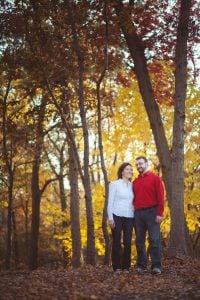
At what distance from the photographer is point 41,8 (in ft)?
36.4

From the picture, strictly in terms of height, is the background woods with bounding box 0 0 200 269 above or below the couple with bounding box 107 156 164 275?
above

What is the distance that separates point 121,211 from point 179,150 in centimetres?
306

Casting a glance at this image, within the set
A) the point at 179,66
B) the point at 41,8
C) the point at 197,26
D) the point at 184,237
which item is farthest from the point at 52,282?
the point at 197,26

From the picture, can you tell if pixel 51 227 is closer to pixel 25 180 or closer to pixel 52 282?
pixel 25 180

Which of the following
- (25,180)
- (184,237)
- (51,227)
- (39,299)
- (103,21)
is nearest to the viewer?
(39,299)

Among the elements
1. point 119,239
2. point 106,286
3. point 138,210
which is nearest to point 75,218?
point 119,239

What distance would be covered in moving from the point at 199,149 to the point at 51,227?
2140 centimetres

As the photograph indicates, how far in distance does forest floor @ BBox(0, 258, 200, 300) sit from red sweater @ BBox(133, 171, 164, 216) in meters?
1.25

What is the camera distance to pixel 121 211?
8.25 m

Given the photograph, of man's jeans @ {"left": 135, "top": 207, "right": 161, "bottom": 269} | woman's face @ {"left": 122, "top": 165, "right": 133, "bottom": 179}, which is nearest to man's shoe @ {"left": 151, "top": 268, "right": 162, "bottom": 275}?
man's jeans @ {"left": 135, "top": 207, "right": 161, "bottom": 269}

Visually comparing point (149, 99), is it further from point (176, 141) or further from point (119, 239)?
point (119, 239)

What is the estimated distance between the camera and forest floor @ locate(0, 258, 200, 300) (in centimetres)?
563

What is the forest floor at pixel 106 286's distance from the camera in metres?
5.63

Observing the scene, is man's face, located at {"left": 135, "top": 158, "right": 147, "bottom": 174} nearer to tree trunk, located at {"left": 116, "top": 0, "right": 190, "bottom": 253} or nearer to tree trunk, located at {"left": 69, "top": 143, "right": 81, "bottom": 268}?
tree trunk, located at {"left": 116, "top": 0, "right": 190, "bottom": 253}
